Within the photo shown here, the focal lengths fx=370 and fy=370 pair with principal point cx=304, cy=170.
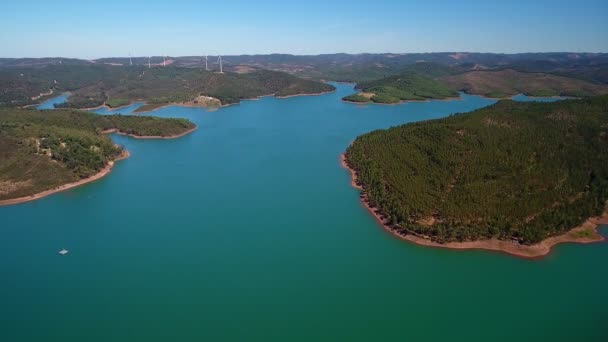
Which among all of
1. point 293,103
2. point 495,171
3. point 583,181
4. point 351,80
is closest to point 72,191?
point 495,171

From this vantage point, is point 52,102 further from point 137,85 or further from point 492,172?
point 492,172

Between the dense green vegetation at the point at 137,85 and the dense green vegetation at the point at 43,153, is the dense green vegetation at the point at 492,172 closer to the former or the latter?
the dense green vegetation at the point at 43,153

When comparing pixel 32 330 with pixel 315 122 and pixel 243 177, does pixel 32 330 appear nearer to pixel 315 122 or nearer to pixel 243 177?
pixel 243 177

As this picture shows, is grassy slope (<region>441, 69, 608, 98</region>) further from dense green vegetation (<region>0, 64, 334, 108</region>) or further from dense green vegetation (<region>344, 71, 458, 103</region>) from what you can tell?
dense green vegetation (<region>0, 64, 334, 108</region>)

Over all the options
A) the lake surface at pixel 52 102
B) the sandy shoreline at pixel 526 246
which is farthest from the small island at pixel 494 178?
the lake surface at pixel 52 102

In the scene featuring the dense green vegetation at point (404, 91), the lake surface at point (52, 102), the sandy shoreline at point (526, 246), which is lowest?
the sandy shoreline at point (526, 246)

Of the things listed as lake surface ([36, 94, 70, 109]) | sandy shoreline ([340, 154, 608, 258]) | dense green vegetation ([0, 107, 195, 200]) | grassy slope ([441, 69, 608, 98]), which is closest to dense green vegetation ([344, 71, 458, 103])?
grassy slope ([441, 69, 608, 98])
